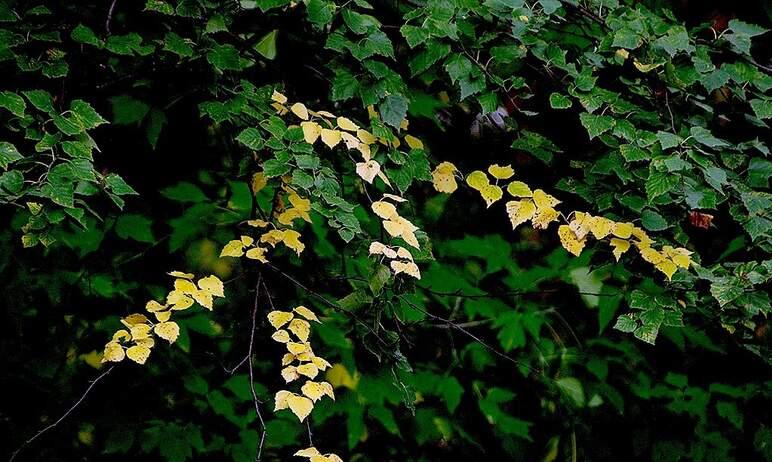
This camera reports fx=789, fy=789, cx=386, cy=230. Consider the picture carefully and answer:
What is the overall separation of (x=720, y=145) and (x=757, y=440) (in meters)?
1.10

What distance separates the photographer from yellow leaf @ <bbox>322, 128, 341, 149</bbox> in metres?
1.76

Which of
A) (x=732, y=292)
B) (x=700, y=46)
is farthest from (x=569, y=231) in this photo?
(x=700, y=46)

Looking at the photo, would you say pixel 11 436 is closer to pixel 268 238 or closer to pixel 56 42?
pixel 268 238

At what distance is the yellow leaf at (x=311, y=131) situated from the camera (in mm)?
1756

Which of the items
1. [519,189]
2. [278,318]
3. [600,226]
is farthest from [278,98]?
[600,226]

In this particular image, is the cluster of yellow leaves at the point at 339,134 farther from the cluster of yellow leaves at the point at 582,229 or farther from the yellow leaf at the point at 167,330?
the yellow leaf at the point at 167,330

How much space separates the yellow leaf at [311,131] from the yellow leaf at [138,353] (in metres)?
0.58

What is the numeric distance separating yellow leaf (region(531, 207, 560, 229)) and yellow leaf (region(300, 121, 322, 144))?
590 mm

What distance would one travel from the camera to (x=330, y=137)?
176 cm

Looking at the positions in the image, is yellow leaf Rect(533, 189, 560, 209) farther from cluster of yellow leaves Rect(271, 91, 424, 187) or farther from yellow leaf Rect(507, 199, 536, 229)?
cluster of yellow leaves Rect(271, 91, 424, 187)

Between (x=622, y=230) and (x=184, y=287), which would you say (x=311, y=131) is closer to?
(x=184, y=287)

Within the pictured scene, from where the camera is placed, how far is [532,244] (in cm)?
268

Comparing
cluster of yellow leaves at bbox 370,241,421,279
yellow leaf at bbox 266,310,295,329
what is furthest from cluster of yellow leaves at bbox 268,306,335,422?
cluster of yellow leaves at bbox 370,241,421,279

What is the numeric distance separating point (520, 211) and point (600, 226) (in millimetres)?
201
